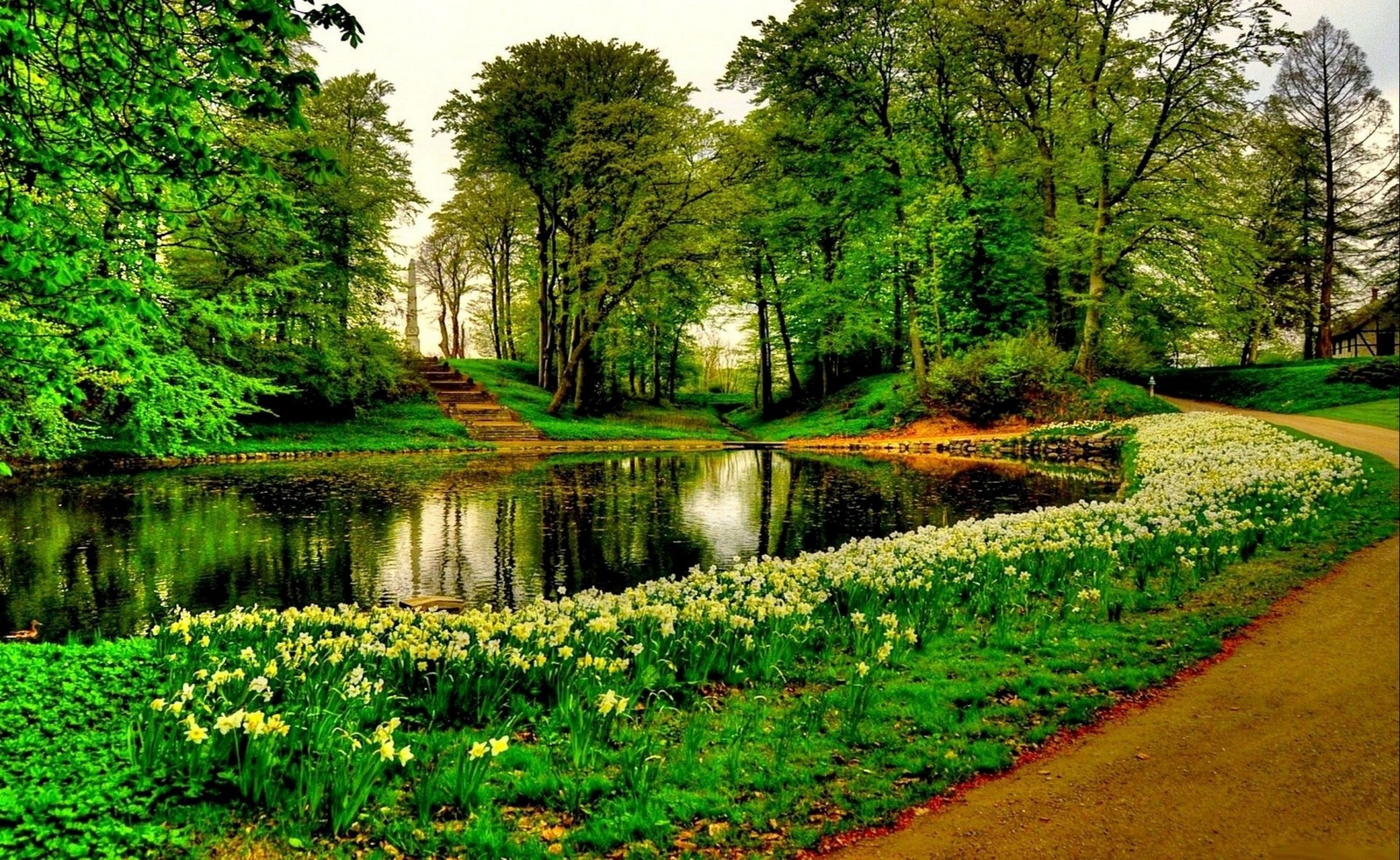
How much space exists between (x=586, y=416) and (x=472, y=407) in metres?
5.23

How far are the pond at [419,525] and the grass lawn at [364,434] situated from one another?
3.45 meters

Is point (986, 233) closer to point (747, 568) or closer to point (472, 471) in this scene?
point (472, 471)

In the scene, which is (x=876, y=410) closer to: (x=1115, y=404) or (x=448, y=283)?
(x=1115, y=404)

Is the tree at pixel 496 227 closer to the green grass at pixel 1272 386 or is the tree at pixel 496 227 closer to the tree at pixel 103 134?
the tree at pixel 103 134

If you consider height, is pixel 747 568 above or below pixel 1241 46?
below

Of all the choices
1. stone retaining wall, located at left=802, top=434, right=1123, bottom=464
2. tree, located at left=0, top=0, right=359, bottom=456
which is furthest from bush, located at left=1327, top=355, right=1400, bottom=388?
tree, located at left=0, top=0, right=359, bottom=456

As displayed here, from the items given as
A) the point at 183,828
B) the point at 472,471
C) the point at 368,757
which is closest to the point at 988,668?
the point at 368,757

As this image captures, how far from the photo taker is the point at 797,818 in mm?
3762

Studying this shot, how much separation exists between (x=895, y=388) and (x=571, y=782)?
30059mm

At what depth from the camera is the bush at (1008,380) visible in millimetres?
27141

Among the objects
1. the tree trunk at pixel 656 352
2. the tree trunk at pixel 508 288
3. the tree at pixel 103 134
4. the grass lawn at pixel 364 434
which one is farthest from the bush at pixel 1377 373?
the tree trunk at pixel 508 288

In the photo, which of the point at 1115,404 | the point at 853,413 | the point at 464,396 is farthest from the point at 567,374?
the point at 1115,404

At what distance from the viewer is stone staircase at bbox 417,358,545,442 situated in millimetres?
29984

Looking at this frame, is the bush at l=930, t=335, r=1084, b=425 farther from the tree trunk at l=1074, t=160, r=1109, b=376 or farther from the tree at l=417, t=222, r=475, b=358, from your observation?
the tree at l=417, t=222, r=475, b=358
